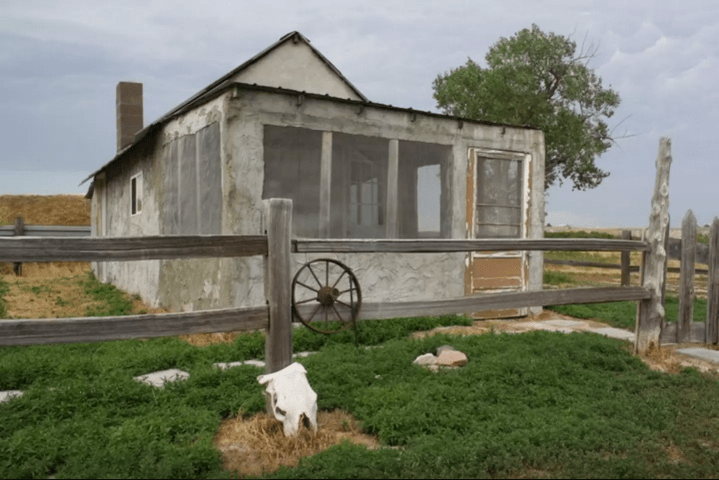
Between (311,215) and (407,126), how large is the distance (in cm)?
211

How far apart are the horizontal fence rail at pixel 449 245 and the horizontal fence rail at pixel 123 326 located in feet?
2.16

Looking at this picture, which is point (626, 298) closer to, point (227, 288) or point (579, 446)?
point (579, 446)

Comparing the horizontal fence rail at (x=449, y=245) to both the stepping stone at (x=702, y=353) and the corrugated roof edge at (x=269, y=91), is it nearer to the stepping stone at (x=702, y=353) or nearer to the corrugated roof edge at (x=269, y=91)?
the stepping stone at (x=702, y=353)

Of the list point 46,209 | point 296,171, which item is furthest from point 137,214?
point 46,209

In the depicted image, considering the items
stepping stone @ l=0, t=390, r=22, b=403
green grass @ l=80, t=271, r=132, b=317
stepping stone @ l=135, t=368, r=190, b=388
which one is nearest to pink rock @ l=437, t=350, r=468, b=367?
stepping stone @ l=135, t=368, r=190, b=388

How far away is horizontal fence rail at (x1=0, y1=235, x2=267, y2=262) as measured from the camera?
157 inches

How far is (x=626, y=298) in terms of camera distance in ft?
22.2

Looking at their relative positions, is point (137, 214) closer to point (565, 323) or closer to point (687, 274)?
point (565, 323)

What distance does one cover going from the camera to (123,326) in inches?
166

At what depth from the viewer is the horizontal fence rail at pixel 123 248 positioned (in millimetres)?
3980

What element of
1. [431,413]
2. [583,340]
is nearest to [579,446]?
[431,413]

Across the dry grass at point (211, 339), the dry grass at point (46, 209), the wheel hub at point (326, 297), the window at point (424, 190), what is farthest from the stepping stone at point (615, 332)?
the dry grass at point (46, 209)

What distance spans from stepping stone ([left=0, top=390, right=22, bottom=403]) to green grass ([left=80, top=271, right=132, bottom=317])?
16.5ft

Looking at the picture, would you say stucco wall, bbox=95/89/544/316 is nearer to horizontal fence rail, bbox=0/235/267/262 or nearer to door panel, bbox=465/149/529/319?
door panel, bbox=465/149/529/319
